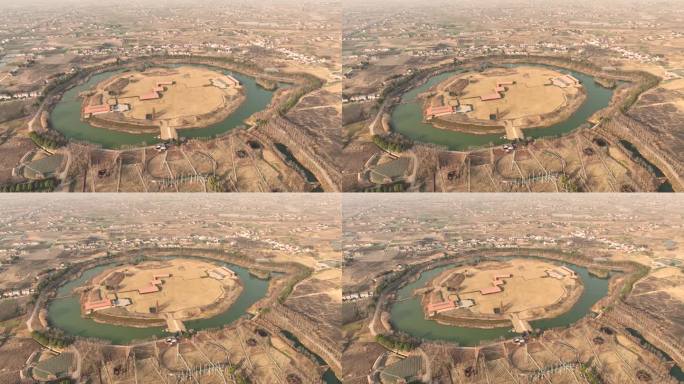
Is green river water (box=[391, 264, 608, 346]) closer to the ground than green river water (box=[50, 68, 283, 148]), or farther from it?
closer to the ground

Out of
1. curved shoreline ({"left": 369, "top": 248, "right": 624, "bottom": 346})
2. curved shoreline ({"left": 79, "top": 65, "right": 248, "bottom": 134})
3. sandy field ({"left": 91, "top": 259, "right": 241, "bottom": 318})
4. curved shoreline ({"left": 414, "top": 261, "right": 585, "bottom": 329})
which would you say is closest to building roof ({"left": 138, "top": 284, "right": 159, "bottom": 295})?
sandy field ({"left": 91, "top": 259, "right": 241, "bottom": 318})

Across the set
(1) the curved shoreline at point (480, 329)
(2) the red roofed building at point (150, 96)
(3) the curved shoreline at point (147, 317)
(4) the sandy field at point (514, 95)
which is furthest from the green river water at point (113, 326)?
(4) the sandy field at point (514, 95)

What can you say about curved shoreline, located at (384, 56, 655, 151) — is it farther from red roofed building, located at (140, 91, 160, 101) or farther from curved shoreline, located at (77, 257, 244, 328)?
red roofed building, located at (140, 91, 160, 101)

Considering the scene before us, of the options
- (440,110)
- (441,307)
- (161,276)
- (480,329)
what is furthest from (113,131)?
(480,329)

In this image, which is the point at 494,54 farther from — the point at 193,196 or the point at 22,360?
the point at 22,360

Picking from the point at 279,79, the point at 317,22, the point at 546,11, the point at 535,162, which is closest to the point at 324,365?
the point at 535,162

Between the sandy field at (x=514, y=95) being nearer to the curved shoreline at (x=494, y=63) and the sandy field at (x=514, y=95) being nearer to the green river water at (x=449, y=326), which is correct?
the curved shoreline at (x=494, y=63)

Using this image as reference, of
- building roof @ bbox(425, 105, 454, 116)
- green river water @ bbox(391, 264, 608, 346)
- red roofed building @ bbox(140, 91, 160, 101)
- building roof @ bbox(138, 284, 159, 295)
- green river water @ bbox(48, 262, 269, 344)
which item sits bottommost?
green river water @ bbox(48, 262, 269, 344)
